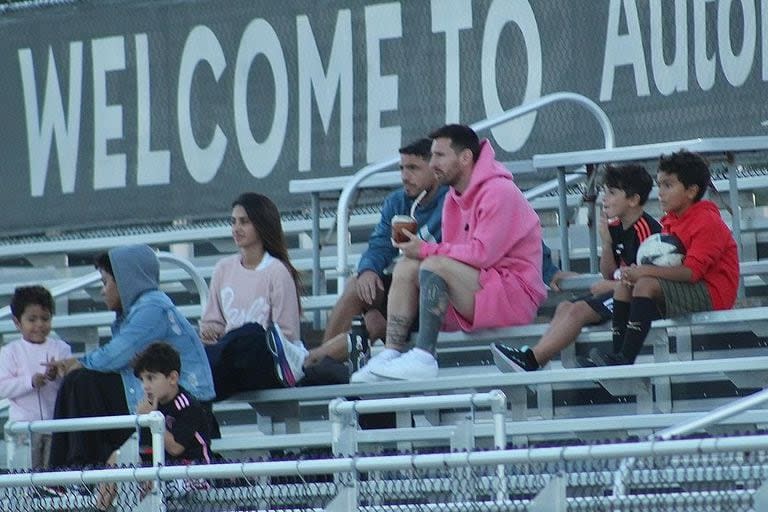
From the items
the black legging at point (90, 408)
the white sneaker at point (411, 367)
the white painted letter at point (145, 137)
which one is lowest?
the black legging at point (90, 408)

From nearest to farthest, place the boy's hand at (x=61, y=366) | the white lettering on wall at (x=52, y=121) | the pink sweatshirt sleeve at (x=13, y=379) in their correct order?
the boy's hand at (x=61, y=366)
the pink sweatshirt sleeve at (x=13, y=379)
the white lettering on wall at (x=52, y=121)

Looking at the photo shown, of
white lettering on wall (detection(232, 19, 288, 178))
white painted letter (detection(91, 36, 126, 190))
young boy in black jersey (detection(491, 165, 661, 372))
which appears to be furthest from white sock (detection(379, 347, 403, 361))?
white painted letter (detection(91, 36, 126, 190))

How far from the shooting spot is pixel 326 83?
1077 centimetres

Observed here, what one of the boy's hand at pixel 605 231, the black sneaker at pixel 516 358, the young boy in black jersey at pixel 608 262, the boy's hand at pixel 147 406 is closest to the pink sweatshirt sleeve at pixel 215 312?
the boy's hand at pixel 147 406

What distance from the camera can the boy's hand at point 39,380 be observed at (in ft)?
27.4

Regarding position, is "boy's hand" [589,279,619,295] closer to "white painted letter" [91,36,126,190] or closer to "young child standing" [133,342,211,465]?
"young child standing" [133,342,211,465]

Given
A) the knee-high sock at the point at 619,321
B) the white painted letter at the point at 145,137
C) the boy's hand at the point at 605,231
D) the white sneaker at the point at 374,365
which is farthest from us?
the white painted letter at the point at 145,137

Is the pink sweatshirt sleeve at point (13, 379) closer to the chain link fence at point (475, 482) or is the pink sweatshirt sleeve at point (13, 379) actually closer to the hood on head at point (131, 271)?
the hood on head at point (131, 271)

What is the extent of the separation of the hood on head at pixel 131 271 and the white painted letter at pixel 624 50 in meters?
2.62

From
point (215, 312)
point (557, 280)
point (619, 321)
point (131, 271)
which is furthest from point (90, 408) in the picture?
point (619, 321)

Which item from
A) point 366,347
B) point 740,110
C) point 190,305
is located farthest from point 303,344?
point 740,110

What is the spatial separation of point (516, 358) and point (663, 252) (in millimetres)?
682

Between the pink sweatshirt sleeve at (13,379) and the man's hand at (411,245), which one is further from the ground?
the man's hand at (411,245)

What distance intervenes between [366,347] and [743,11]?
8.03 feet
